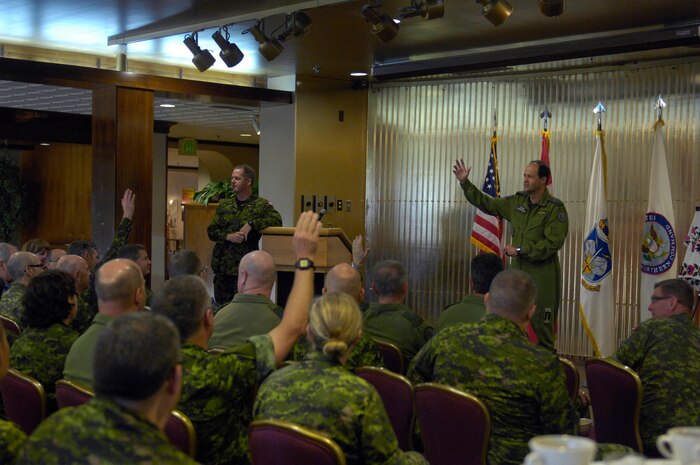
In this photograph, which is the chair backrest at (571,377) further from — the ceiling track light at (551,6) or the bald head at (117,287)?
the ceiling track light at (551,6)

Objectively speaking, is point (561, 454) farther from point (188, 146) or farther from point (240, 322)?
point (188, 146)

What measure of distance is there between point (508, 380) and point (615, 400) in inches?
39.2

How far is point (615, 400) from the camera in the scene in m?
3.97

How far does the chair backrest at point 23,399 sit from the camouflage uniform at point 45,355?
0.18 metres

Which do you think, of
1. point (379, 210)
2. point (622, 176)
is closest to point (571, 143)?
point (622, 176)

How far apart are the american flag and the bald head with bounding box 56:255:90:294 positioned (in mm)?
4257

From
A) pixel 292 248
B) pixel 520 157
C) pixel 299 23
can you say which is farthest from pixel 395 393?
pixel 520 157

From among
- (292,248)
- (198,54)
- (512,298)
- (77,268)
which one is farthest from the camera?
(198,54)

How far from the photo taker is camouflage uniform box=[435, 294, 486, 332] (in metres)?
4.62

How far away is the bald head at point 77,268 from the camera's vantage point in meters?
5.88

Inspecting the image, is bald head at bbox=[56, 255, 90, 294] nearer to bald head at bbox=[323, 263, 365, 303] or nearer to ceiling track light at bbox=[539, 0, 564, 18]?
bald head at bbox=[323, 263, 365, 303]

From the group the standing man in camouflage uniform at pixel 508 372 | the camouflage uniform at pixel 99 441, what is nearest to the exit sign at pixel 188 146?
the standing man in camouflage uniform at pixel 508 372

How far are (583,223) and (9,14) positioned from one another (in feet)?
20.4

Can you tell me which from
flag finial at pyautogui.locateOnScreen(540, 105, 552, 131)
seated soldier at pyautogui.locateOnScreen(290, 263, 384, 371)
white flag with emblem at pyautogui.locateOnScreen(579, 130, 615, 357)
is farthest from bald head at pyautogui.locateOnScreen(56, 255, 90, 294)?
flag finial at pyautogui.locateOnScreen(540, 105, 552, 131)
